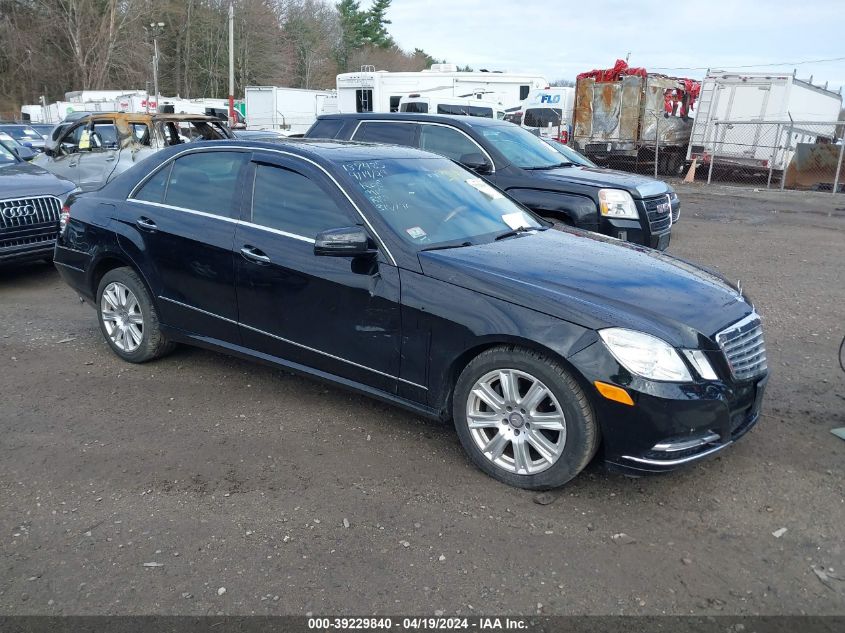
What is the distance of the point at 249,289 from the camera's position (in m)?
4.47

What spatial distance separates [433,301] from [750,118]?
2134 cm

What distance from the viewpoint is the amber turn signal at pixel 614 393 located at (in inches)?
129

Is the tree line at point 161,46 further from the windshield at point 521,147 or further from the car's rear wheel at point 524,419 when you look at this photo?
the car's rear wheel at point 524,419

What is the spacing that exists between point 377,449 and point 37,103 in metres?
61.9

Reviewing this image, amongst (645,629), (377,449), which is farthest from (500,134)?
(645,629)

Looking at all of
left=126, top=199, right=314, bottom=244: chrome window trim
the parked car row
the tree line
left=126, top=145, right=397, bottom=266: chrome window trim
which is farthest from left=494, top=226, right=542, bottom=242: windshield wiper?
the tree line

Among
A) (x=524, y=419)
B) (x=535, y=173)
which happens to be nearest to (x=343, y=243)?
(x=524, y=419)

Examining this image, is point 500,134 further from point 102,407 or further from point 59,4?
point 59,4

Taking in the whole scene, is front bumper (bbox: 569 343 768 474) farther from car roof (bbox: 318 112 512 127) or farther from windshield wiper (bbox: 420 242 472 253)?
car roof (bbox: 318 112 512 127)

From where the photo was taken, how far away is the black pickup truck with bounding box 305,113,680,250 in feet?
25.0

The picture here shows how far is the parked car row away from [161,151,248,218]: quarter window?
2 cm

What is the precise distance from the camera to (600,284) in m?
3.71

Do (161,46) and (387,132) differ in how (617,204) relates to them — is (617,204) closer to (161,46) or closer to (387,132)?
(387,132)

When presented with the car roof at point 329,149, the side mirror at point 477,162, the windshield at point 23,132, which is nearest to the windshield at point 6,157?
the car roof at point 329,149
